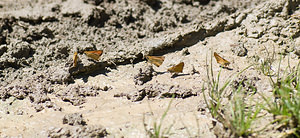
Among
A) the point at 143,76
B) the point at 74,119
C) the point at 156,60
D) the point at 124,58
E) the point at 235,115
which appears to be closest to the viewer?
the point at 235,115

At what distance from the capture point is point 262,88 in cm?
291

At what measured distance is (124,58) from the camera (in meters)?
3.77

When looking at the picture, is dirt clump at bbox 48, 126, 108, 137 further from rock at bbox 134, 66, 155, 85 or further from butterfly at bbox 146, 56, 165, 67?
butterfly at bbox 146, 56, 165, 67

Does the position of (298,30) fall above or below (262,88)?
above

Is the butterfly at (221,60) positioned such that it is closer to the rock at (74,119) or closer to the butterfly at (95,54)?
the butterfly at (95,54)

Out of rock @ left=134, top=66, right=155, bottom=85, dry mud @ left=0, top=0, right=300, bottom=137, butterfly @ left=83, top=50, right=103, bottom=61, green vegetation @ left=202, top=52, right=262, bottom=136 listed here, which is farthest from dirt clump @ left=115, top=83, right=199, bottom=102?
butterfly @ left=83, top=50, right=103, bottom=61

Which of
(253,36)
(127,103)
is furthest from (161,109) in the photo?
(253,36)

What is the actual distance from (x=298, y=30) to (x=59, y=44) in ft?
9.27

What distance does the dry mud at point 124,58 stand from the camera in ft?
8.92

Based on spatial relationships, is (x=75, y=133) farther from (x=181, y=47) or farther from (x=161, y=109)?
(x=181, y=47)

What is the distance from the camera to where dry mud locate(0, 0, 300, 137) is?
2.72m

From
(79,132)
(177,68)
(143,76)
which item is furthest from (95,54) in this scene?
(79,132)

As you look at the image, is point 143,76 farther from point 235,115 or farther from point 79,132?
point 235,115

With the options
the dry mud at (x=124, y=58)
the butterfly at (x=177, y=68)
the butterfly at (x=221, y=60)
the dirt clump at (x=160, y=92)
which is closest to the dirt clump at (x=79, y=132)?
the dry mud at (x=124, y=58)
